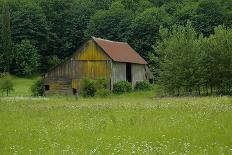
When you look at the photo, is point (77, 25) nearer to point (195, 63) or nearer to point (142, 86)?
point (142, 86)

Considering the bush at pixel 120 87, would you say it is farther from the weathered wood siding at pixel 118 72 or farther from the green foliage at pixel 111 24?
the green foliage at pixel 111 24

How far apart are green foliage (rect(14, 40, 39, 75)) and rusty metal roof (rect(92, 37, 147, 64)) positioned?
3594 cm

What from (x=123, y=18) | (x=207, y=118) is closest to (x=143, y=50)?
(x=123, y=18)

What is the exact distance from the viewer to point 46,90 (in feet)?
229

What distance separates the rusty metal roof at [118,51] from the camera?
66.5m

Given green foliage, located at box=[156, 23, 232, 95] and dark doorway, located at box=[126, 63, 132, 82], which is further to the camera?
dark doorway, located at box=[126, 63, 132, 82]

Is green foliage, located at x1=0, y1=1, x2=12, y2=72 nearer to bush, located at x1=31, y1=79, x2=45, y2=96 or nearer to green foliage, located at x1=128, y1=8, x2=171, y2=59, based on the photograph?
green foliage, located at x1=128, y1=8, x2=171, y2=59

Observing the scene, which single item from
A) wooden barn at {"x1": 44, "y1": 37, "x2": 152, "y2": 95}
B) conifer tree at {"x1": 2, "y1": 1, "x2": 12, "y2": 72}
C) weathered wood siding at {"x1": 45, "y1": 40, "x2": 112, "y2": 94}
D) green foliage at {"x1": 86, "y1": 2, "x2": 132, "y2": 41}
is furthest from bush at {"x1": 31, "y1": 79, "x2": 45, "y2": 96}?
green foliage at {"x1": 86, "y1": 2, "x2": 132, "y2": 41}

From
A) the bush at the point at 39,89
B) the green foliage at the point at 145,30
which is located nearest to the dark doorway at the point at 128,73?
the bush at the point at 39,89

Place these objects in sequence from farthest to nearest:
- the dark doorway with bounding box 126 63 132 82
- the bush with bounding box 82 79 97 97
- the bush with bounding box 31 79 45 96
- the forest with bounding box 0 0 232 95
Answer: the forest with bounding box 0 0 232 95, the dark doorway with bounding box 126 63 132 82, the bush with bounding box 31 79 45 96, the bush with bounding box 82 79 97 97

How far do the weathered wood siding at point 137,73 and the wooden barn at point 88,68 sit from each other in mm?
1665

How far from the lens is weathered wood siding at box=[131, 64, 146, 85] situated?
7293 cm

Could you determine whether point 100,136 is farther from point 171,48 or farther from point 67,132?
point 171,48

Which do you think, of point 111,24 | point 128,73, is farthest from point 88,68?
point 111,24
